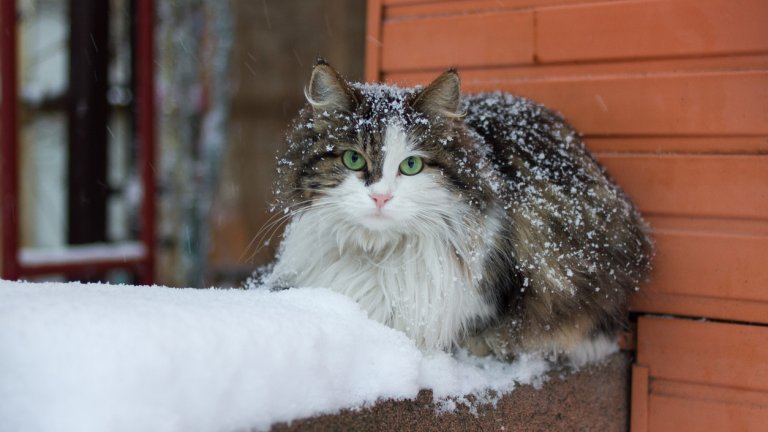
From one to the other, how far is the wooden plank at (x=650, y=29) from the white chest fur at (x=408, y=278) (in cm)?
107

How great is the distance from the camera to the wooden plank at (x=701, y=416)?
2281mm

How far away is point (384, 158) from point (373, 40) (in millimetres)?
1395

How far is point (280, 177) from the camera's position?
1977 mm

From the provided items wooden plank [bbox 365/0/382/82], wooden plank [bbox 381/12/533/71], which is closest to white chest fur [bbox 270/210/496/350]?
wooden plank [bbox 381/12/533/71]

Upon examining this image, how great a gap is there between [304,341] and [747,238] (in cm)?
160

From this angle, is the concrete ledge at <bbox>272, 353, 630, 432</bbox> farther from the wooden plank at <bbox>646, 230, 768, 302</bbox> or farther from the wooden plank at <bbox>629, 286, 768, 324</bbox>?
the wooden plank at <bbox>646, 230, 768, 302</bbox>

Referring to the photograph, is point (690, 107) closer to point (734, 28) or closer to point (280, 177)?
point (734, 28)

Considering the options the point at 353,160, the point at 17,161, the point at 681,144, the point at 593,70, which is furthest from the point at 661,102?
the point at 17,161

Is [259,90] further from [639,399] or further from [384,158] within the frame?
[384,158]

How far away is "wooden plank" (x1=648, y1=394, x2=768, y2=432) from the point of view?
2.28 m

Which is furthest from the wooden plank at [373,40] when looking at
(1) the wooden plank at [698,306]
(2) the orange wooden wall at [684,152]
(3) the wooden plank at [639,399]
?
(3) the wooden plank at [639,399]

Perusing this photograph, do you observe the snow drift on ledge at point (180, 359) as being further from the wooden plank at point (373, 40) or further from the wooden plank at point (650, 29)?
the wooden plank at point (373, 40)

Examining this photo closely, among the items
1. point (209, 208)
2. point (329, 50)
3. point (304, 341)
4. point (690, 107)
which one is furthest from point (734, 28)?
Result: point (329, 50)

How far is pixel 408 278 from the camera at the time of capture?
72.7 inches
